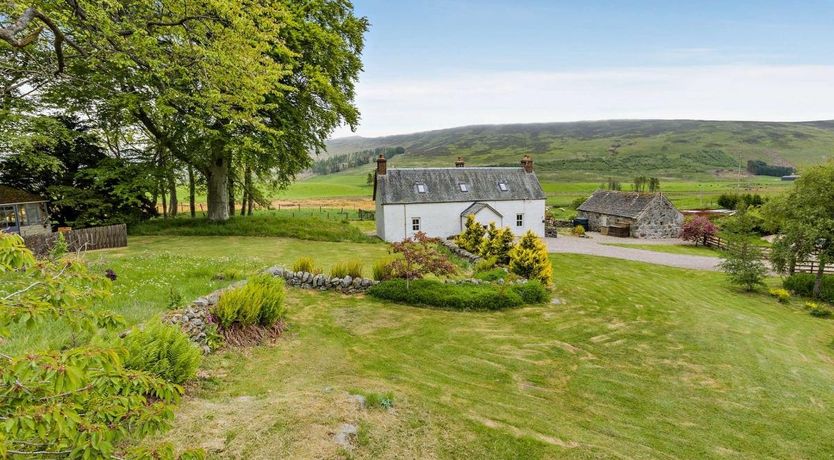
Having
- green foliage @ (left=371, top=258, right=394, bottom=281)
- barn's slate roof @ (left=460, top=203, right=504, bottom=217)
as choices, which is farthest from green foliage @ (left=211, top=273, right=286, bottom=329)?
barn's slate roof @ (left=460, top=203, right=504, bottom=217)

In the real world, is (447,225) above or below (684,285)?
above

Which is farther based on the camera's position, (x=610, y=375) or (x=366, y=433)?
(x=610, y=375)

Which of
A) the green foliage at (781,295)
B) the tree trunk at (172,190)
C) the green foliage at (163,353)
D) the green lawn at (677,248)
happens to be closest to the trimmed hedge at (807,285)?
the green foliage at (781,295)

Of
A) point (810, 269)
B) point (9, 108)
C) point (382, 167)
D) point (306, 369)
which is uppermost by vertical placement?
point (9, 108)

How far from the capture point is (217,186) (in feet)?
98.9

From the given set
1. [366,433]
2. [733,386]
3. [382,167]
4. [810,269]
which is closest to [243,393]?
[366,433]

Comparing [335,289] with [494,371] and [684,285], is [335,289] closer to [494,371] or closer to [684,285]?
[494,371]

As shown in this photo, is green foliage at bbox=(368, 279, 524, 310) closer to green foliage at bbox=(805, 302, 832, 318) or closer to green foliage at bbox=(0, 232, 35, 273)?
green foliage at bbox=(0, 232, 35, 273)

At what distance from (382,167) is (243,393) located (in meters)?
31.0

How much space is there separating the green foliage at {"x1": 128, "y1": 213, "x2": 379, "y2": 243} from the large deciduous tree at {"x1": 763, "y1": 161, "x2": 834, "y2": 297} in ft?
91.1

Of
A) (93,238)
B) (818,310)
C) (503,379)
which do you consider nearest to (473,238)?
(818,310)

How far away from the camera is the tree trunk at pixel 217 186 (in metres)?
29.8

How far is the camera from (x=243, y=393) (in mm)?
7512

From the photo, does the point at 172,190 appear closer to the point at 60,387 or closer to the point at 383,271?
the point at 383,271
